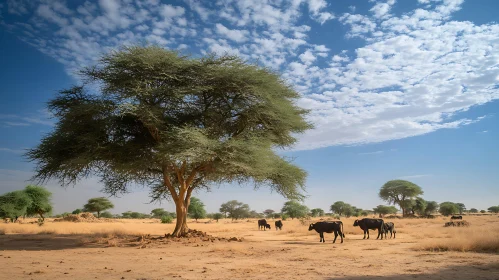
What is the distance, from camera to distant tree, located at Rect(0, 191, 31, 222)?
44.8 metres

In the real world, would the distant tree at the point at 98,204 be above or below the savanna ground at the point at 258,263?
above

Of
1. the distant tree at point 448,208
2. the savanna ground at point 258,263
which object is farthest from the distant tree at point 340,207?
the savanna ground at point 258,263

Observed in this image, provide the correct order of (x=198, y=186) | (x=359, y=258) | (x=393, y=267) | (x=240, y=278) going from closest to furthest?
1. (x=240, y=278)
2. (x=393, y=267)
3. (x=359, y=258)
4. (x=198, y=186)

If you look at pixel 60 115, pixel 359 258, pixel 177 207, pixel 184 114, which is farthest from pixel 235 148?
pixel 60 115

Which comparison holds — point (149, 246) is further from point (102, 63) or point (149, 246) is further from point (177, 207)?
point (102, 63)

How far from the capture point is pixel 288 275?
9.06 m

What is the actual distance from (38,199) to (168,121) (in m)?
41.7

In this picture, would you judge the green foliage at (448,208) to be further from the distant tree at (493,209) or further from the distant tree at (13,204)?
the distant tree at (13,204)

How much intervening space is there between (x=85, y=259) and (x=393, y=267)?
10.3 metres

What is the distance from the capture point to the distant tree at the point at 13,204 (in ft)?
147

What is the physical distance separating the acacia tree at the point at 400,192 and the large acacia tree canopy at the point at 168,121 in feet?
162

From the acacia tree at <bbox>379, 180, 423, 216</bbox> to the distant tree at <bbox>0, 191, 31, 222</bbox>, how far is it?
58.2 metres

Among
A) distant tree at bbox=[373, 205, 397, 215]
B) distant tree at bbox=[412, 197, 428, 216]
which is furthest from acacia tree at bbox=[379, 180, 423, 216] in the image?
distant tree at bbox=[373, 205, 397, 215]

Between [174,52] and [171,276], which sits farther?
[174,52]
